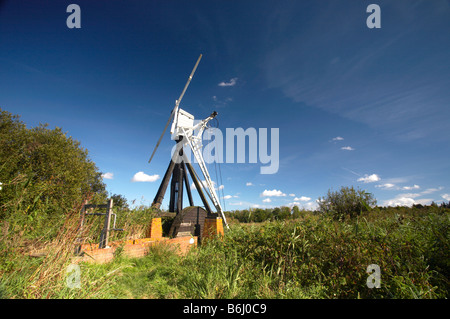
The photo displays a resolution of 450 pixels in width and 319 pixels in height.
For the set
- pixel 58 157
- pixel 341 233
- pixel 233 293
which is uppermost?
pixel 58 157

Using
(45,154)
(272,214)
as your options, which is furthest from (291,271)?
(45,154)

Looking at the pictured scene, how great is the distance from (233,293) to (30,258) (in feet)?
12.7

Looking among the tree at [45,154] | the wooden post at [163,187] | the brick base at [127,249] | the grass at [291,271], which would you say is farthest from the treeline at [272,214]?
the tree at [45,154]

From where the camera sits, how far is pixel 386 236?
457 cm

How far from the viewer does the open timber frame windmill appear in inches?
430

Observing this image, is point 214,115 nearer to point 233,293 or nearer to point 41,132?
point 233,293

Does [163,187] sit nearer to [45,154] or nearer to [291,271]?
[291,271]

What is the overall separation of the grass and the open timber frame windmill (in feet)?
16.7

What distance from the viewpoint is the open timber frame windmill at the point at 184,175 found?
35.9 ft

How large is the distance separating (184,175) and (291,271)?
9.17 m

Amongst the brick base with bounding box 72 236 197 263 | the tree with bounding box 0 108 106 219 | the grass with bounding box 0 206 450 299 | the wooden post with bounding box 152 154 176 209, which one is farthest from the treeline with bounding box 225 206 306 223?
the tree with bounding box 0 108 106 219
